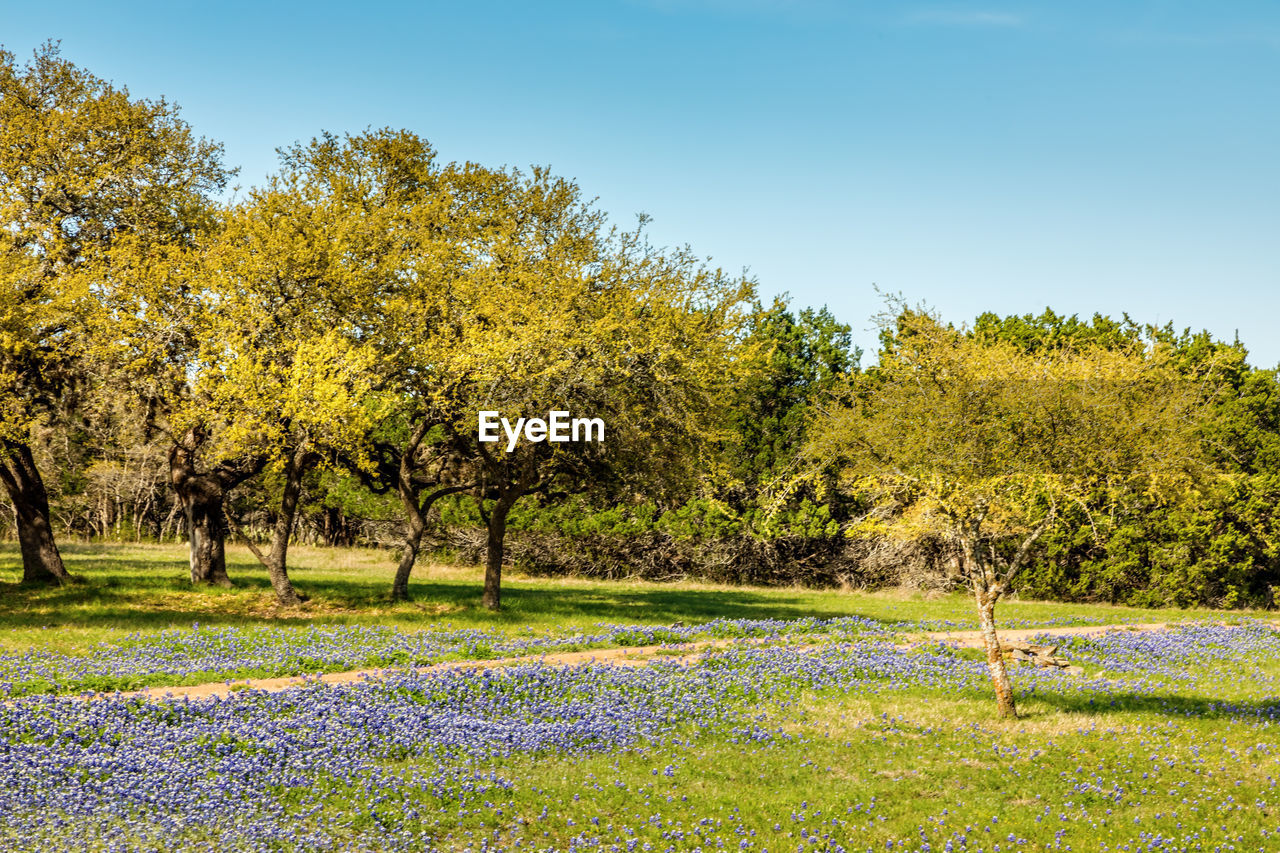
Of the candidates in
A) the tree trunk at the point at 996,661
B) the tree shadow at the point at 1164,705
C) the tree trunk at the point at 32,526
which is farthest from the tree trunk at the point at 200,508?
the tree shadow at the point at 1164,705

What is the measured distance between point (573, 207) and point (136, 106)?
13.8 metres

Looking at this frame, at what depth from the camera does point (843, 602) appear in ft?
113

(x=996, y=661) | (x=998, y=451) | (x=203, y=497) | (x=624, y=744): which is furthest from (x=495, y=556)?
(x=998, y=451)

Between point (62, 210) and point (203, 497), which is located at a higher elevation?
point (62, 210)

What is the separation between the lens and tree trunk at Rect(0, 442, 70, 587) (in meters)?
29.1

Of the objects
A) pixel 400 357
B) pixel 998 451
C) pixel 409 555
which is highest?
pixel 400 357

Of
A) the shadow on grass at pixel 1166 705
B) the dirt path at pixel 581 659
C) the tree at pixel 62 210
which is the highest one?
the tree at pixel 62 210

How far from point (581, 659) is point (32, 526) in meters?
19.9

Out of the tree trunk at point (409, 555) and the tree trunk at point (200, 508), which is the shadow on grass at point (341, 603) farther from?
the tree trunk at point (200, 508)

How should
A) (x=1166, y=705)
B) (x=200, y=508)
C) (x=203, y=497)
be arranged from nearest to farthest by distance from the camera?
(x=1166, y=705), (x=203, y=497), (x=200, y=508)

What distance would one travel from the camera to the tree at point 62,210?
27125mm

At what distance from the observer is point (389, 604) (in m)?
28.4

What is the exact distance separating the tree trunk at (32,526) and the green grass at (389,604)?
2.21ft

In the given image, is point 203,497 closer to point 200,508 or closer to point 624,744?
point 200,508
